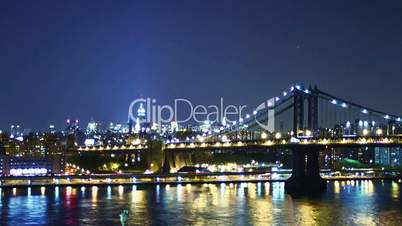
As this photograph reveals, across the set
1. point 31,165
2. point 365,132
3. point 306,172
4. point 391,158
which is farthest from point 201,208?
point 391,158

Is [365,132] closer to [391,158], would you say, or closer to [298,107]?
[298,107]

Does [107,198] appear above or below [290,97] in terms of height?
below

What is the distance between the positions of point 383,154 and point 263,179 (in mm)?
73462

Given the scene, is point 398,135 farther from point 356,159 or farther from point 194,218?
point 356,159

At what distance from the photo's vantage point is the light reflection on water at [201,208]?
4608 centimetres

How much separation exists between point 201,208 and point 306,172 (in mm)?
24179

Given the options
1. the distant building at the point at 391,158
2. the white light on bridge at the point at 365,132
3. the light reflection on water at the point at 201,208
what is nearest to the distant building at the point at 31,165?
the light reflection on water at the point at 201,208

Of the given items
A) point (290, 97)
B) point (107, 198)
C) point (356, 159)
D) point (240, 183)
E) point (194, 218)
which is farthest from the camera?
point (356, 159)

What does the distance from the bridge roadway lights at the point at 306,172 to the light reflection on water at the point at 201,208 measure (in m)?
3.05

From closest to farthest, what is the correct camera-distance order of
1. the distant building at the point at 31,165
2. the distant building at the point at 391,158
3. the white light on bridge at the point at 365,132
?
the white light on bridge at the point at 365,132, the distant building at the point at 31,165, the distant building at the point at 391,158

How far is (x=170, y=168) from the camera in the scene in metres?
103

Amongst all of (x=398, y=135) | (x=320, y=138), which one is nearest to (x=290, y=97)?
(x=320, y=138)

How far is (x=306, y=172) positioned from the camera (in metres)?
75.7

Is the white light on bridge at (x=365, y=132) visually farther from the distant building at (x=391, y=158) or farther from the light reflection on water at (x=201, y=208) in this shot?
the distant building at (x=391, y=158)
